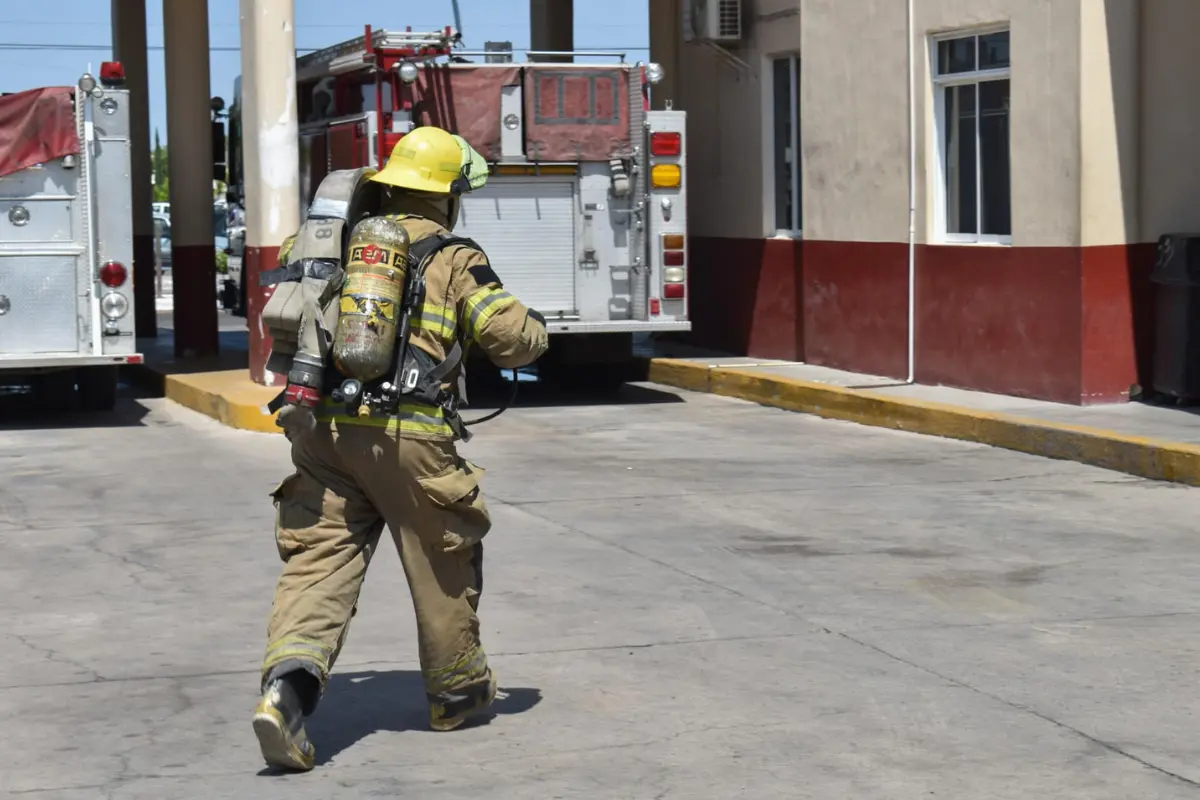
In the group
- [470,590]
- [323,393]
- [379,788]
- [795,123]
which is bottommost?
[379,788]

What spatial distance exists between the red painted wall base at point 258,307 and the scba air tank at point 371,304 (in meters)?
A: 9.14

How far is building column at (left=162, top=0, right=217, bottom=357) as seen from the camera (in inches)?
727

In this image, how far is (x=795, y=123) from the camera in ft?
58.3

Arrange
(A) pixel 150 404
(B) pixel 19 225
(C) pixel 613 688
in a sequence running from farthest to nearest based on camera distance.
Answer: (A) pixel 150 404 → (B) pixel 19 225 → (C) pixel 613 688

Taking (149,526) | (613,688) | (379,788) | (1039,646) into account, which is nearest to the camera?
(379,788)

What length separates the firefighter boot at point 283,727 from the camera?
17.8 ft

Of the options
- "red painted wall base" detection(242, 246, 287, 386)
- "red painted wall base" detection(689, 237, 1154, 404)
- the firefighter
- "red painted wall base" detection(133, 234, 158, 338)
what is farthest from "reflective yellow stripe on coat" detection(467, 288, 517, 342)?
"red painted wall base" detection(133, 234, 158, 338)

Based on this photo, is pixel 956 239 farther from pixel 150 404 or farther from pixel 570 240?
pixel 150 404

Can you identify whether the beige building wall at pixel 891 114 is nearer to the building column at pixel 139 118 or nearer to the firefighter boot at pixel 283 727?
the building column at pixel 139 118

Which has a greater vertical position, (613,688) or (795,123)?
(795,123)

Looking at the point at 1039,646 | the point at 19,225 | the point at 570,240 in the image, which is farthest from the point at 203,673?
the point at 570,240

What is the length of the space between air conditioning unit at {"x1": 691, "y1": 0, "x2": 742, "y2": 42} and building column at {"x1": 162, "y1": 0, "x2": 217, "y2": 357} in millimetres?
4691

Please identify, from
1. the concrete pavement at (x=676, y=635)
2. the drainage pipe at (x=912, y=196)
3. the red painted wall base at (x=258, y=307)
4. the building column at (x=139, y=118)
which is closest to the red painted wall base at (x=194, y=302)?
the building column at (x=139, y=118)

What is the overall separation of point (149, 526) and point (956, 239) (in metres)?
7.39
